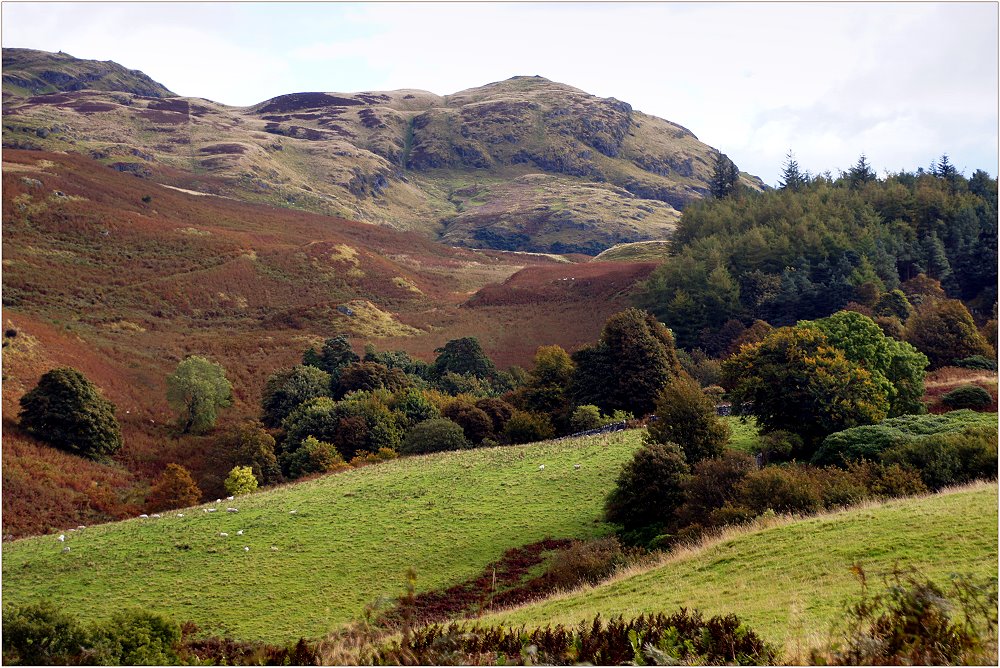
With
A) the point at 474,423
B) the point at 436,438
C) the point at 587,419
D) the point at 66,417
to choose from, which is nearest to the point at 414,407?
the point at 474,423

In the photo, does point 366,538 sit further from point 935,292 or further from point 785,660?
point 935,292

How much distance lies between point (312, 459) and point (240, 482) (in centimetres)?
425

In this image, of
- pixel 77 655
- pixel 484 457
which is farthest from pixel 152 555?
pixel 484 457

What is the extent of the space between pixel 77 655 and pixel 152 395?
50.5 metres

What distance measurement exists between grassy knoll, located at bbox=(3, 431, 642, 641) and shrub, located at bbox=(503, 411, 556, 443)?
32.3ft

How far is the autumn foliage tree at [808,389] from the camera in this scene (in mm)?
32438

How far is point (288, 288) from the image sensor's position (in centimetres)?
9850

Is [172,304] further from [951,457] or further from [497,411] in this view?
[951,457]

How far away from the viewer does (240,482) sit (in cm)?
4119

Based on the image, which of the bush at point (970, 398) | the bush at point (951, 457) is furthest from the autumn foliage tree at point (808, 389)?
the bush at point (951, 457)

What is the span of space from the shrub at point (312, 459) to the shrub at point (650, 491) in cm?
1974

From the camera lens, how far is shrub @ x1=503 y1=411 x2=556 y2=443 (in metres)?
45.0

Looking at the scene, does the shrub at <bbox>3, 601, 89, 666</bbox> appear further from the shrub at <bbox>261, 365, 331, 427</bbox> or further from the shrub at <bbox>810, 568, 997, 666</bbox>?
the shrub at <bbox>261, 365, 331, 427</bbox>

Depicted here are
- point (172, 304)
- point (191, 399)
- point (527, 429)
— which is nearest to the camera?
point (527, 429)
